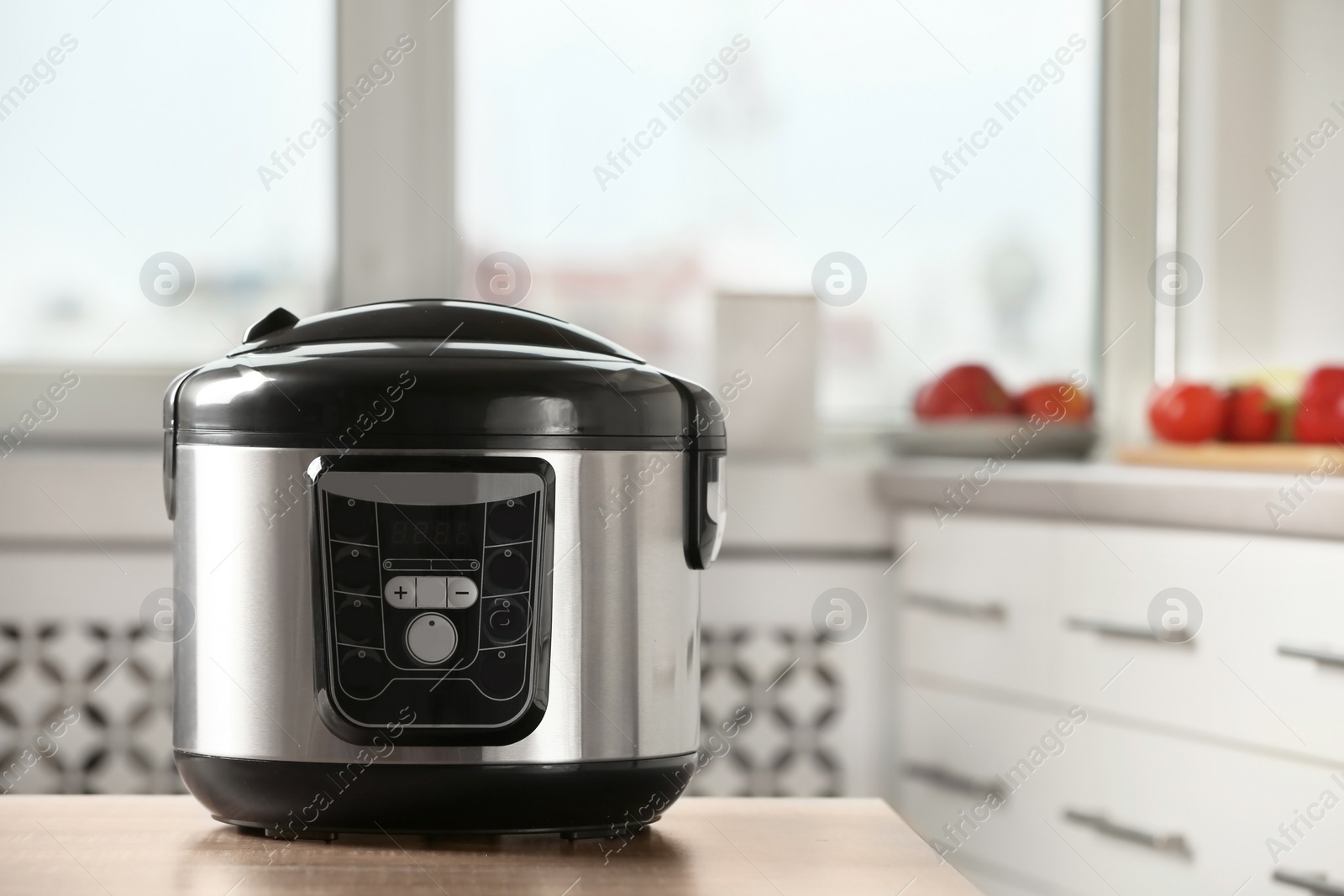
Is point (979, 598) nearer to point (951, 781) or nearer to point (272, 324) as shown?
point (951, 781)

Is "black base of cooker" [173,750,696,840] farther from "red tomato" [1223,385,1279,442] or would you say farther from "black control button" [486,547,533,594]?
"red tomato" [1223,385,1279,442]

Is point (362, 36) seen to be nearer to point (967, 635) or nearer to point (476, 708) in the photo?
point (967, 635)

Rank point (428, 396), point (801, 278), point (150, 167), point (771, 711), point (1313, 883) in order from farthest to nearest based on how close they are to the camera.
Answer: point (801, 278) < point (150, 167) < point (771, 711) < point (1313, 883) < point (428, 396)

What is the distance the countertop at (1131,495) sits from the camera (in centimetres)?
88

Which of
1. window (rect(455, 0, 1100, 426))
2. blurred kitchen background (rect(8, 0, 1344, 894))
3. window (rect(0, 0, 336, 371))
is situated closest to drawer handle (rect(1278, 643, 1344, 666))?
blurred kitchen background (rect(8, 0, 1344, 894))

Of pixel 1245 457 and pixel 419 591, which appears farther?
pixel 1245 457

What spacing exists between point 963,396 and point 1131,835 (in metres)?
0.62

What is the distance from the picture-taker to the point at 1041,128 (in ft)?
5.61

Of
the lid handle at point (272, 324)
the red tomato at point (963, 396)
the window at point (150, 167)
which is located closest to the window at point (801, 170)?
the red tomato at point (963, 396)

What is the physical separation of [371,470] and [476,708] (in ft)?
0.34

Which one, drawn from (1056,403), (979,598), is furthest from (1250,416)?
(979,598)

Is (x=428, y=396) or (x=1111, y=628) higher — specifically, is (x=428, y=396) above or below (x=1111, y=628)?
above

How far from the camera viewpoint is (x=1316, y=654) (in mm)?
878

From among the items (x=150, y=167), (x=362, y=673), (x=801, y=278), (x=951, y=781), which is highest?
(x=150, y=167)
